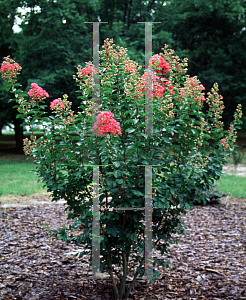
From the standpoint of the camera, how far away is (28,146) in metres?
2.45

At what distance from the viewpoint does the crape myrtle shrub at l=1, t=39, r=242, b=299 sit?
2121 mm

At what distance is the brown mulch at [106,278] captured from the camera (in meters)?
2.82

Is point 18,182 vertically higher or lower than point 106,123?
lower

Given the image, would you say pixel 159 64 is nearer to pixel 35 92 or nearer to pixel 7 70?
pixel 35 92

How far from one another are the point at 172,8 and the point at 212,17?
110 inches

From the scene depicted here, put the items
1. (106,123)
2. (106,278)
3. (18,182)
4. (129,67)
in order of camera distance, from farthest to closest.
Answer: (18,182)
(106,278)
(129,67)
(106,123)

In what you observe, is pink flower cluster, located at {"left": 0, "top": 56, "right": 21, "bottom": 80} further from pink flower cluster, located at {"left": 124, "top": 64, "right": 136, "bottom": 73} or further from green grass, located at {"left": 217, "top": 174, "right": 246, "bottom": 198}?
green grass, located at {"left": 217, "top": 174, "right": 246, "bottom": 198}

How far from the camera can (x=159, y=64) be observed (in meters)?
2.32

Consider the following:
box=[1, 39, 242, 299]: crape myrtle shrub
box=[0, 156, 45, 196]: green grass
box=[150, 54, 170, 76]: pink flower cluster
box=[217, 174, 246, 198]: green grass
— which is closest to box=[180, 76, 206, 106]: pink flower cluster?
box=[1, 39, 242, 299]: crape myrtle shrub

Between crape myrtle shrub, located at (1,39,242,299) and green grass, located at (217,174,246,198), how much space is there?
172 inches

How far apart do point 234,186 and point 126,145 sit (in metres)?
5.57

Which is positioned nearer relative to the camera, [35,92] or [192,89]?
[192,89]

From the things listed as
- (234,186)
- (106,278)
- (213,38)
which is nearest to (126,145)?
(106,278)

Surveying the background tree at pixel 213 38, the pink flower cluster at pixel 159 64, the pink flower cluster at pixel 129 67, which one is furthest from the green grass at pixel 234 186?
the background tree at pixel 213 38
